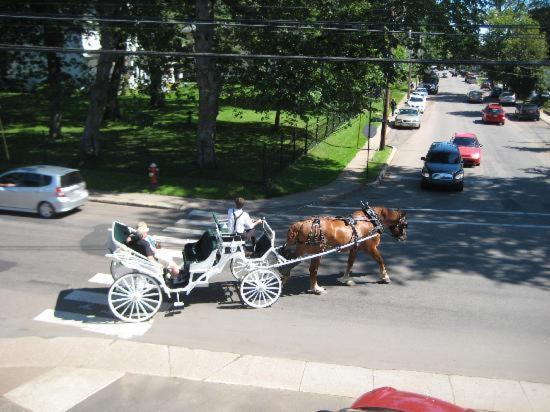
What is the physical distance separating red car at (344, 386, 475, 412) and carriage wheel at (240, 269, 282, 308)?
518 centimetres

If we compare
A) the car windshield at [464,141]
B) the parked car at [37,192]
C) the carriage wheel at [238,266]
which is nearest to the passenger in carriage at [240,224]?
the carriage wheel at [238,266]

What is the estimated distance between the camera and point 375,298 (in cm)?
1268

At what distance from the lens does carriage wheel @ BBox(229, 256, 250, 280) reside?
11.8 meters

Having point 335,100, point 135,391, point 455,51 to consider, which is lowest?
point 135,391

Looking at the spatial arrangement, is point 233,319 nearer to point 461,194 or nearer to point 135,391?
point 135,391

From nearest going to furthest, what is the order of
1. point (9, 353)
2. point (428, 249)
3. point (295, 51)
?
point (9, 353), point (428, 249), point (295, 51)

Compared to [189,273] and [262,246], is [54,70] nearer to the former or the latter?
[262,246]

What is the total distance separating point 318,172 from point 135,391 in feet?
65.2

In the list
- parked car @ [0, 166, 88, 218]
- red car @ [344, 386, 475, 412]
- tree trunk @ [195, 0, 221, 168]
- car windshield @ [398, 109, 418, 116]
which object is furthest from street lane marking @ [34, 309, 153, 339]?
car windshield @ [398, 109, 418, 116]

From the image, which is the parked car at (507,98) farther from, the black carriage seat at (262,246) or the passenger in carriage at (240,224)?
the black carriage seat at (262,246)

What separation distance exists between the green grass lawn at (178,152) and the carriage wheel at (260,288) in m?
11.3

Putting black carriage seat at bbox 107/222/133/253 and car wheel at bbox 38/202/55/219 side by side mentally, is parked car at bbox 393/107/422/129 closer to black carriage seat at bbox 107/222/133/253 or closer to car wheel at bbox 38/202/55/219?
car wheel at bbox 38/202/55/219

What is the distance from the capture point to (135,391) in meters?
8.79

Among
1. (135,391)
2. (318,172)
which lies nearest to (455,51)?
(318,172)
